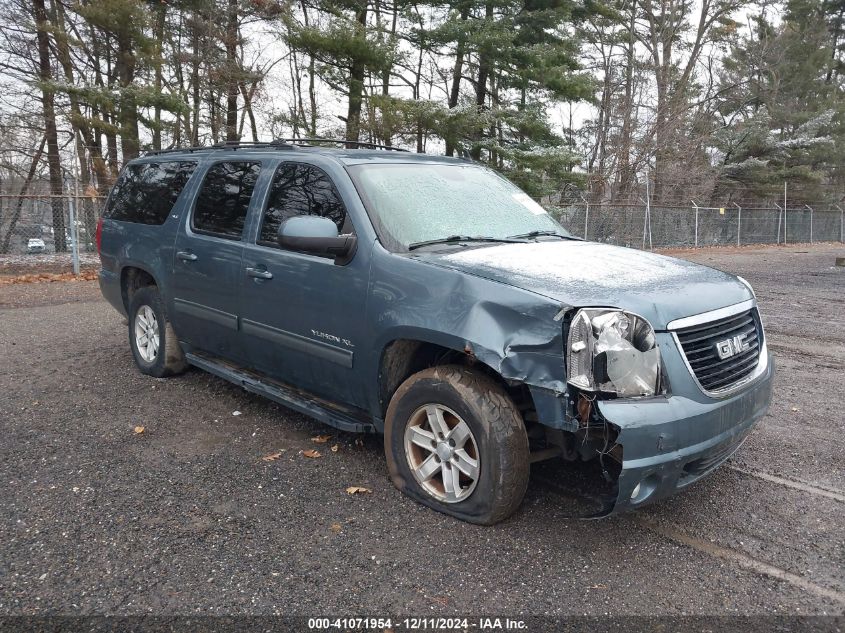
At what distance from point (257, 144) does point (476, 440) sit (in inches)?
113

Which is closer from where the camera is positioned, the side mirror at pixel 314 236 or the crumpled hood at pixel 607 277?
the crumpled hood at pixel 607 277

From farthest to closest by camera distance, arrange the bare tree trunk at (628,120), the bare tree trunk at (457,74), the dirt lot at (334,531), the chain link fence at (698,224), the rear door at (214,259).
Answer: the bare tree trunk at (628,120) → the chain link fence at (698,224) → the bare tree trunk at (457,74) → the rear door at (214,259) → the dirt lot at (334,531)

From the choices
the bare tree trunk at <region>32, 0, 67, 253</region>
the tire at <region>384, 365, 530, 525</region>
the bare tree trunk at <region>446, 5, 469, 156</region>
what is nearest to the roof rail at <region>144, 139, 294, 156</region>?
the tire at <region>384, 365, 530, 525</region>

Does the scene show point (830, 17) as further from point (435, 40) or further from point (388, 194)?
point (388, 194)

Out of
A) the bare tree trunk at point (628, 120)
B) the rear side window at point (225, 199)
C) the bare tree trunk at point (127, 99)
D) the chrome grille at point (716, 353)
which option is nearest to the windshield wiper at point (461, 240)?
the chrome grille at point (716, 353)

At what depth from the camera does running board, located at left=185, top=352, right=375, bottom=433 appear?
3689mm

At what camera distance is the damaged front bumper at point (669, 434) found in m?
2.63

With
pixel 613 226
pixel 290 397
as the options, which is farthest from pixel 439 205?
pixel 613 226

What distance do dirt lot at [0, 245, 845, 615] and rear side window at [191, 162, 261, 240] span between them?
1356 mm

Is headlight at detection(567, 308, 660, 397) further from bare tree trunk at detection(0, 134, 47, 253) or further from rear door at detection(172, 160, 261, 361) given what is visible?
bare tree trunk at detection(0, 134, 47, 253)

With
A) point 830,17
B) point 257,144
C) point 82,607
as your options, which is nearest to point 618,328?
point 82,607

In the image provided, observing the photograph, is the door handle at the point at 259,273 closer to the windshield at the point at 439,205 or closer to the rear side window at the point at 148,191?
the windshield at the point at 439,205

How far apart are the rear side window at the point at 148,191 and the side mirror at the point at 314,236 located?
6.81 feet

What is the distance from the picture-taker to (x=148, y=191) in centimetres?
548
